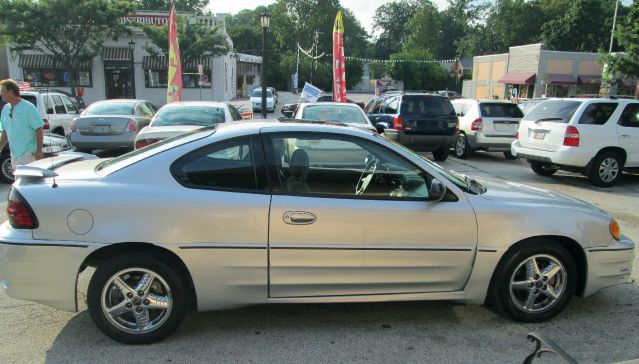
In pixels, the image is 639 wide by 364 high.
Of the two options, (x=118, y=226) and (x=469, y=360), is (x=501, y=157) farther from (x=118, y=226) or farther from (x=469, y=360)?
(x=118, y=226)

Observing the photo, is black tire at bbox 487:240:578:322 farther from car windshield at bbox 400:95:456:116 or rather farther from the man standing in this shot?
car windshield at bbox 400:95:456:116

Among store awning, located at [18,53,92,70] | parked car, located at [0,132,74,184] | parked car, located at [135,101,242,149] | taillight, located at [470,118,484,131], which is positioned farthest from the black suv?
store awning, located at [18,53,92,70]

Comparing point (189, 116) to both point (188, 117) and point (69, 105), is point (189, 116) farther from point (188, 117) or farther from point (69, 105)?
point (69, 105)

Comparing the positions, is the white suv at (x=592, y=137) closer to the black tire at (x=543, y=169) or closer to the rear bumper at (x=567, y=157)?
the rear bumper at (x=567, y=157)

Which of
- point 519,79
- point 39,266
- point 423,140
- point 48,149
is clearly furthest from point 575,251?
point 519,79

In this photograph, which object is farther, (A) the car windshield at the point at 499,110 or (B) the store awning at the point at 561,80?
(B) the store awning at the point at 561,80

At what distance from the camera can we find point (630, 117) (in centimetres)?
939

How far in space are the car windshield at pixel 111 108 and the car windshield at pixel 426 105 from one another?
22.2ft

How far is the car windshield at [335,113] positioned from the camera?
32.4ft

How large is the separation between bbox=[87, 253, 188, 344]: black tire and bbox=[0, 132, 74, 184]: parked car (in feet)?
15.2

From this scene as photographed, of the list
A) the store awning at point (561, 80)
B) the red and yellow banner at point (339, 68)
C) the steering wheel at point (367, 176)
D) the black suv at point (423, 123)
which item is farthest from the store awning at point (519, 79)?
the steering wheel at point (367, 176)

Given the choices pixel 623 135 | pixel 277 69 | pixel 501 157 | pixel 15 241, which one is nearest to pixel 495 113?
pixel 501 157

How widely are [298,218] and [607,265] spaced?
2476mm

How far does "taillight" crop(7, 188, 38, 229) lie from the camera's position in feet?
10.3
